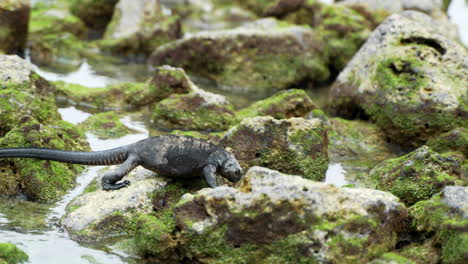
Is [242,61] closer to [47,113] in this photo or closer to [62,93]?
[62,93]

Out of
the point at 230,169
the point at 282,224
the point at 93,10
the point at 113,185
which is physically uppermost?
the point at 282,224

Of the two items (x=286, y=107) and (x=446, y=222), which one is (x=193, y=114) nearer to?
(x=286, y=107)

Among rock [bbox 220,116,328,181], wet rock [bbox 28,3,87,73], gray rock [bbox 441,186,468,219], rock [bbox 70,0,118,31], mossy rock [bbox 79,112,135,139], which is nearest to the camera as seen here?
gray rock [bbox 441,186,468,219]

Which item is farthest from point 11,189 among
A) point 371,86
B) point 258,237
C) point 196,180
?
point 371,86

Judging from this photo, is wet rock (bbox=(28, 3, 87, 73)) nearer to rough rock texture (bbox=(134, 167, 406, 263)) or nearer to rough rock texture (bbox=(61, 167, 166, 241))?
rough rock texture (bbox=(61, 167, 166, 241))

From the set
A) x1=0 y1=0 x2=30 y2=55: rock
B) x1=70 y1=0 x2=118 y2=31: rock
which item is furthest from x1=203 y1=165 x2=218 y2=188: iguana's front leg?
x1=70 y1=0 x2=118 y2=31: rock

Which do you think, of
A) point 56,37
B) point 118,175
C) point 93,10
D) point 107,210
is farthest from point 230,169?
point 93,10
